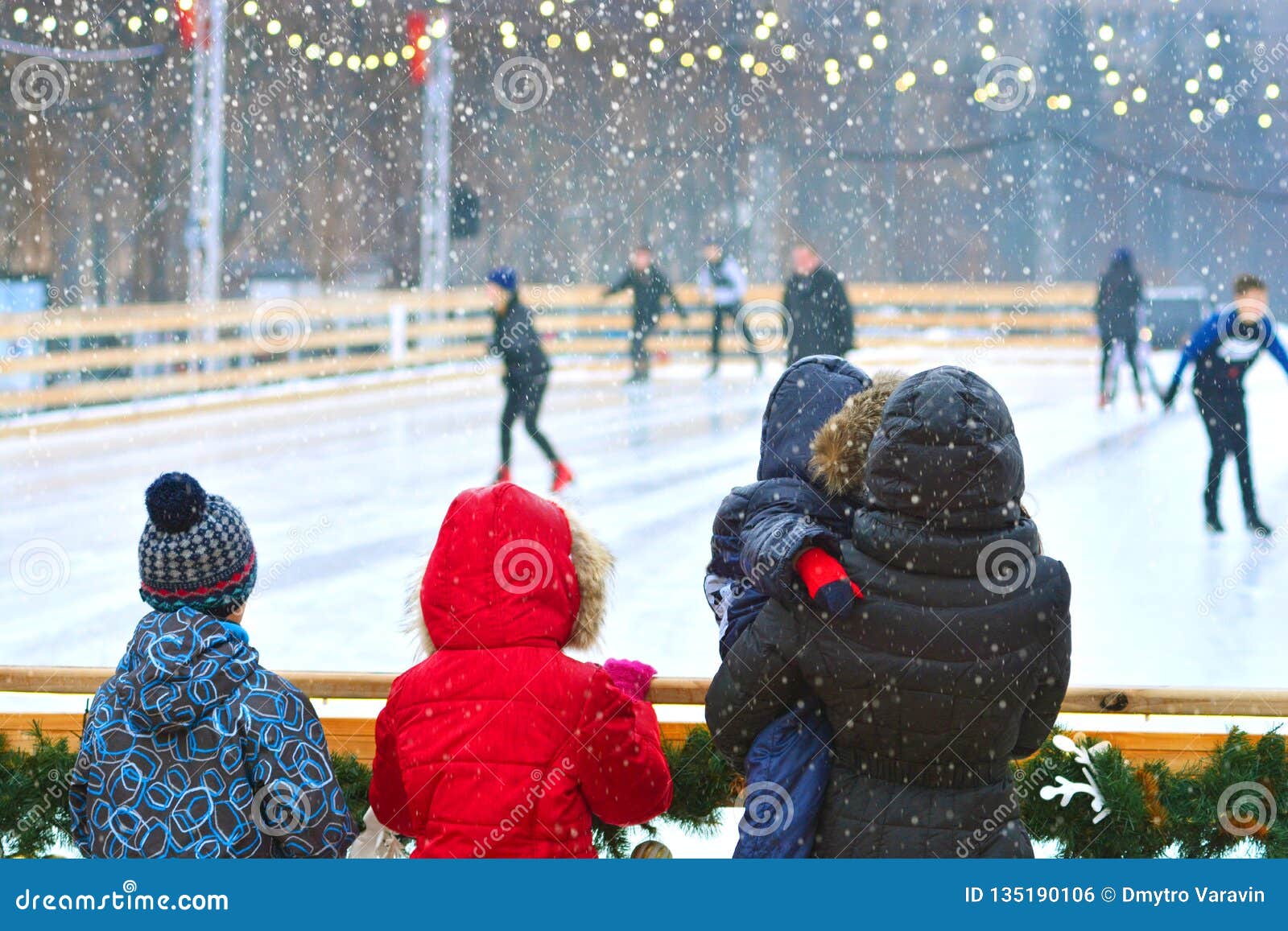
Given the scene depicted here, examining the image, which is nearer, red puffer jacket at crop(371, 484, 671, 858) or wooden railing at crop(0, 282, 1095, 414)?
red puffer jacket at crop(371, 484, 671, 858)

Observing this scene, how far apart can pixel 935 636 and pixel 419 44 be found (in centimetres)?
500

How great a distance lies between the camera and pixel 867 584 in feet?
3.43

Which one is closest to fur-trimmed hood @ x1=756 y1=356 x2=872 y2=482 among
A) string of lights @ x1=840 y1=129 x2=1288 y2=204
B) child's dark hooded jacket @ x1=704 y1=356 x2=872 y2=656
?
child's dark hooded jacket @ x1=704 y1=356 x2=872 y2=656

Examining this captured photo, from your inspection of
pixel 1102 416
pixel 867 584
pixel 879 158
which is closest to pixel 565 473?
pixel 879 158

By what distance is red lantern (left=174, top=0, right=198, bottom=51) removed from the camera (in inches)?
223

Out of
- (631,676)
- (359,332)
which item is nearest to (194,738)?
(631,676)

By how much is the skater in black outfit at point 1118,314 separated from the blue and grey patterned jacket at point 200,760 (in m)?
4.97

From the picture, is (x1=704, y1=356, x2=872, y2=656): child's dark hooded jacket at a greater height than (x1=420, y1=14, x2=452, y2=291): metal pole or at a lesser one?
lesser

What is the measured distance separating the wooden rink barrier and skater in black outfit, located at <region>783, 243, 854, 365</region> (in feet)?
9.23

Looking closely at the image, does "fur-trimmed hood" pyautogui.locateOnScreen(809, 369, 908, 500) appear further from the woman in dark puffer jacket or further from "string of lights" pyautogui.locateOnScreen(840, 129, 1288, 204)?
"string of lights" pyautogui.locateOnScreen(840, 129, 1288, 204)

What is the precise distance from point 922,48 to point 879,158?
0.51 meters

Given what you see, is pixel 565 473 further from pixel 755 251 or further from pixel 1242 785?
pixel 1242 785

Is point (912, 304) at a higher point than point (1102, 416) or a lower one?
higher
